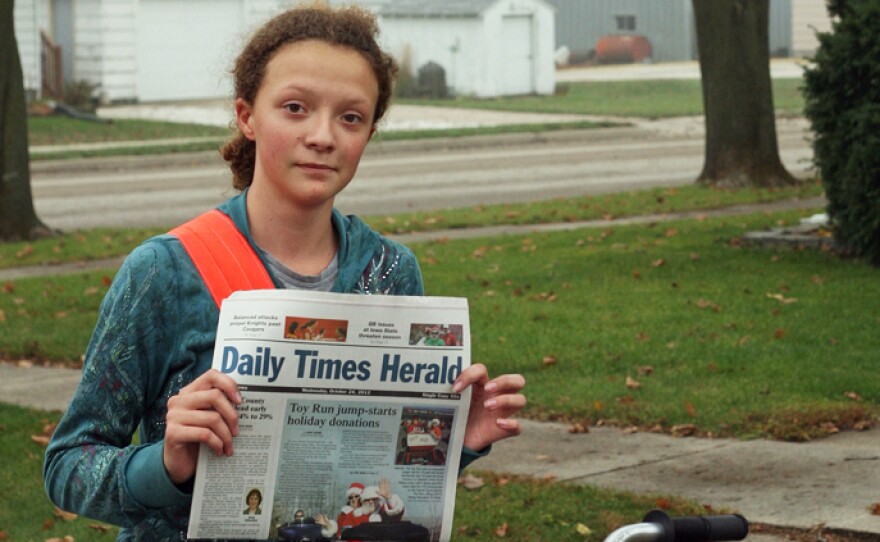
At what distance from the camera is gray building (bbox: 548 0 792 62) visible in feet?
187

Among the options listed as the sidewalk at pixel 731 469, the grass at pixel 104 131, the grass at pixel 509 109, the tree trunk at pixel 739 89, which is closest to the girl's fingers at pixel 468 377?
the sidewalk at pixel 731 469

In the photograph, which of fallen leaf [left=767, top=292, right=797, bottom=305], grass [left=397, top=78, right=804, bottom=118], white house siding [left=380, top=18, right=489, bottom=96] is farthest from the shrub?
white house siding [left=380, top=18, right=489, bottom=96]

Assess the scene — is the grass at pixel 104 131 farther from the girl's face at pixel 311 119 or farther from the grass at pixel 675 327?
the girl's face at pixel 311 119

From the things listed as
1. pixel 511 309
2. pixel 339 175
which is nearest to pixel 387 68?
pixel 339 175

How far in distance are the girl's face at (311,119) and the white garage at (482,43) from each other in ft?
122

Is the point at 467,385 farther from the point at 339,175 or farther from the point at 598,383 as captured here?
the point at 598,383

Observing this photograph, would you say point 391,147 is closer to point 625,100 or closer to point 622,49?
point 625,100

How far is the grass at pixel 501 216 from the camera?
13.8 metres

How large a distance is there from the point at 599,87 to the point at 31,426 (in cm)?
3587

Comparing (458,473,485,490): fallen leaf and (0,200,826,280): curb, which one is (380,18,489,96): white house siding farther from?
(458,473,485,490): fallen leaf

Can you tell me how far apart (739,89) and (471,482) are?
11.4 metres

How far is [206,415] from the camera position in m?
2.31

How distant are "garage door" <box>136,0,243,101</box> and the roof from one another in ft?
15.2

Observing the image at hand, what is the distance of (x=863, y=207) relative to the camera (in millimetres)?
11055
